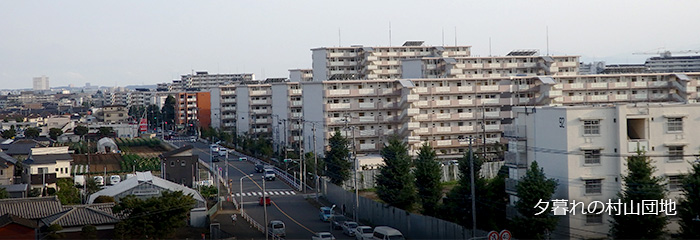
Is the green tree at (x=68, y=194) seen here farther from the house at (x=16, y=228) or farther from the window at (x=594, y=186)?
the window at (x=594, y=186)

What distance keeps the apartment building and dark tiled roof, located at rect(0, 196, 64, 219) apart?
3820 cm

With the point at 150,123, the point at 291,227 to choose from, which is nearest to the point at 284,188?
the point at 291,227

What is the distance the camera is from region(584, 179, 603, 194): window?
20.2m

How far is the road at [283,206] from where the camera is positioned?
82.3ft

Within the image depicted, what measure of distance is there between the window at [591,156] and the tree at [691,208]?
369 centimetres

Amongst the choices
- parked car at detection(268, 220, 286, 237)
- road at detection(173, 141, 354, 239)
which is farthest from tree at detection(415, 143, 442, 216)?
parked car at detection(268, 220, 286, 237)

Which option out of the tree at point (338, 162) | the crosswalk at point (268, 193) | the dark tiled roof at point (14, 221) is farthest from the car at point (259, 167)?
the dark tiled roof at point (14, 221)

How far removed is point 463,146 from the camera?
4269cm

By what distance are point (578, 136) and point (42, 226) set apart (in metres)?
15.9

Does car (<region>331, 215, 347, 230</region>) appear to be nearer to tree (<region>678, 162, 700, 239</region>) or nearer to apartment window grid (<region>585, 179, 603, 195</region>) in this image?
apartment window grid (<region>585, 179, 603, 195</region>)

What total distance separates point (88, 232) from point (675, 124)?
17231 mm

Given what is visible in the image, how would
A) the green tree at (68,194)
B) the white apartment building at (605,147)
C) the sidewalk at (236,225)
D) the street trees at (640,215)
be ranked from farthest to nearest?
the green tree at (68,194) < the sidewalk at (236,225) < the white apartment building at (605,147) < the street trees at (640,215)

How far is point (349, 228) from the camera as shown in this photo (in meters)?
23.6

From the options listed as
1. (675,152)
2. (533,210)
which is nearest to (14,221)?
(533,210)
